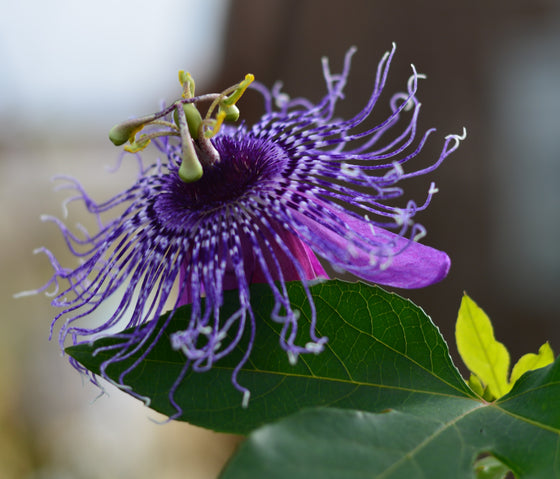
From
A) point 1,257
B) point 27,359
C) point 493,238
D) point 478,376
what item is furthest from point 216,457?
point 478,376

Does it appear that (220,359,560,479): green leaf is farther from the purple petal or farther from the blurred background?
the blurred background

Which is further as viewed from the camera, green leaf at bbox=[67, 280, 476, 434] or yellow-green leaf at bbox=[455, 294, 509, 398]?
yellow-green leaf at bbox=[455, 294, 509, 398]

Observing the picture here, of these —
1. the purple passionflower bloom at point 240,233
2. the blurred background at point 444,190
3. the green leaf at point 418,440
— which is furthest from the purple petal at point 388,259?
the blurred background at point 444,190

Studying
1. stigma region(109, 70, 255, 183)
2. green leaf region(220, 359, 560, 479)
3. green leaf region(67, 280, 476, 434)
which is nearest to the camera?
green leaf region(220, 359, 560, 479)

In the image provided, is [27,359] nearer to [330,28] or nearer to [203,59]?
[203,59]

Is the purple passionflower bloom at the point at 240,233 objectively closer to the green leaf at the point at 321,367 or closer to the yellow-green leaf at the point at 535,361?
the green leaf at the point at 321,367

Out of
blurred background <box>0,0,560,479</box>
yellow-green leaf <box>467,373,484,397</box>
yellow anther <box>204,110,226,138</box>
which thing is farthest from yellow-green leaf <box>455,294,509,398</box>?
blurred background <box>0,0,560,479</box>

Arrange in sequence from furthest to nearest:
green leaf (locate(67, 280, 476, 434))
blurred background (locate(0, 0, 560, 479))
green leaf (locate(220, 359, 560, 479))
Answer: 1. blurred background (locate(0, 0, 560, 479))
2. green leaf (locate(67, 280, 476, 434))
3. green leaf (locate(220, 359, 560, 479))
